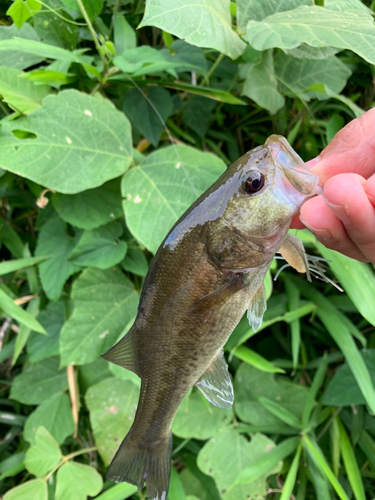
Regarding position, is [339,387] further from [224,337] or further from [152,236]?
[152,236]

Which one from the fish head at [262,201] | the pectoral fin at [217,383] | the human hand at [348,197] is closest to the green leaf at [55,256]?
the pectoral fin at [217,383]

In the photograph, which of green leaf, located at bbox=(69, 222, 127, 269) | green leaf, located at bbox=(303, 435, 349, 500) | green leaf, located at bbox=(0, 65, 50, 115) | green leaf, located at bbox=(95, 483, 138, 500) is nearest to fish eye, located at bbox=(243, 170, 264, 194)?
green leaf, located at bbox=(69, 222, 127, 269)

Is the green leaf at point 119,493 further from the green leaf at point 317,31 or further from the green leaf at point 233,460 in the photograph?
the green leaf at point 317,31

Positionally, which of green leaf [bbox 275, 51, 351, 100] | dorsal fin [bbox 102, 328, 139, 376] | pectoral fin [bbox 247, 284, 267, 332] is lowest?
dorsal fin [bbox 102, 328, 139, 376]

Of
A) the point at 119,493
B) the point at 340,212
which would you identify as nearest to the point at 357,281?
the point at 340,212

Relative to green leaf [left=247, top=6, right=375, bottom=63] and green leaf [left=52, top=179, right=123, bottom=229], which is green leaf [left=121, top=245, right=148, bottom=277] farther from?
green leaf [left=247, top=6, right=375, bottom=63]

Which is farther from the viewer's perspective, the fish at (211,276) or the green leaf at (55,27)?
the green leaf at (55,27)
